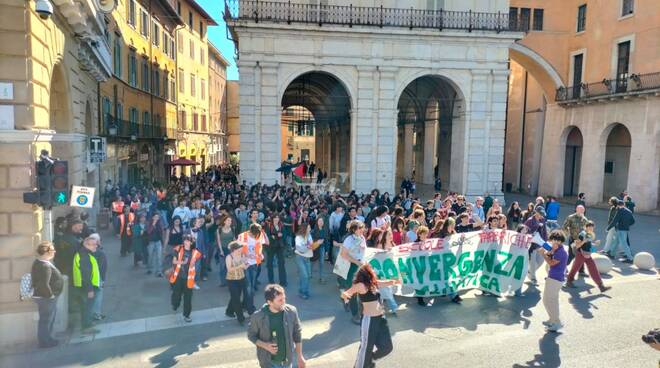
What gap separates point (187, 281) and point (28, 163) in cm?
322

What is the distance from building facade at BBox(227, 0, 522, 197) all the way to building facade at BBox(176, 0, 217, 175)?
19324mm

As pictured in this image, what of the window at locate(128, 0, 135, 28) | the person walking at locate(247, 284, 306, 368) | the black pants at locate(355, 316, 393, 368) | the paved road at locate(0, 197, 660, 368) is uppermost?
the window at locate(128, 0, 135, 28)

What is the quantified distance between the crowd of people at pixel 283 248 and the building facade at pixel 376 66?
6.35 metres

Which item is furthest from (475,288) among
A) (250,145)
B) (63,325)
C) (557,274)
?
(250,145)

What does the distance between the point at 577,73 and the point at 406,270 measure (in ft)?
83.3

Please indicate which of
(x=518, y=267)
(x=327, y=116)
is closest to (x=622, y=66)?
(x=327, y=116)

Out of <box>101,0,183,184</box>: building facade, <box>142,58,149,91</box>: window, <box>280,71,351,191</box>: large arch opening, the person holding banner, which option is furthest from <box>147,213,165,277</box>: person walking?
<box>142,58,149,91</box>: window

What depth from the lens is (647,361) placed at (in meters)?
7.03

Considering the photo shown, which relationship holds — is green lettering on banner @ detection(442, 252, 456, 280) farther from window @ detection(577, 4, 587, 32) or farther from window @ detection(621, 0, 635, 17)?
window @ detection(577, 4, 587, 32)

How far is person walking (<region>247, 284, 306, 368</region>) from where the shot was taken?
5035 mm

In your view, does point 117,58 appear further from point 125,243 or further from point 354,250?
point 354,250

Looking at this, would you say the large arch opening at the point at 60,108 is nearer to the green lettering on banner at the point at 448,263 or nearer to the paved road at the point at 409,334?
the paved road at the point at 409,334

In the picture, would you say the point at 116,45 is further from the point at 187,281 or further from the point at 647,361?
the point at 647,361

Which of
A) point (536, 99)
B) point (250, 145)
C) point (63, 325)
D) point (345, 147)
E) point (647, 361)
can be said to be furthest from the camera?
point (345, 147)
